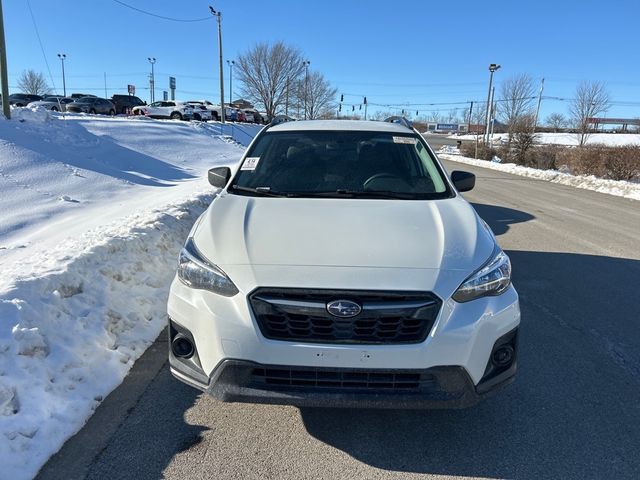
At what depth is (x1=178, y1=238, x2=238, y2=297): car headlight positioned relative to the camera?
2.61 m

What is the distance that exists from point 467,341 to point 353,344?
22.4 inches

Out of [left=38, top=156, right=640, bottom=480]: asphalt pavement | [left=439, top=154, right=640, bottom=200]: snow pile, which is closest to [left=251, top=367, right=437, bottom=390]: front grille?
[left=38, top=156, right=640, bottom=480]: asphalt pavement

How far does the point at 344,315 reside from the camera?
8.05ft

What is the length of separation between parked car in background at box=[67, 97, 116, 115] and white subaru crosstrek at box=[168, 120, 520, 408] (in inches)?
1560

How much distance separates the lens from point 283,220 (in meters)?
3.14

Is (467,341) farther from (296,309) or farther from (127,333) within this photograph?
(127,333)

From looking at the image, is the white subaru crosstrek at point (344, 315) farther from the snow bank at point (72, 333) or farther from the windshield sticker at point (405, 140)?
the windshield sticker at point (405, 140)

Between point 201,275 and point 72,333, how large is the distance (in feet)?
4.66

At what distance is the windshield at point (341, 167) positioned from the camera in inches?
150

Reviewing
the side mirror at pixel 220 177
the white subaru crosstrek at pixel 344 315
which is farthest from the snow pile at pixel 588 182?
the white subaru crosstrek at pixel 344 315

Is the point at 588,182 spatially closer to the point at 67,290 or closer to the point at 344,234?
the point at 344,234

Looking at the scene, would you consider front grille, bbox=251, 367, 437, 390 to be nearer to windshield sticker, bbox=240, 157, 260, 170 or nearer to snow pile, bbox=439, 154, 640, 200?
windshield sticker, bbox=240, 157, 260, 170

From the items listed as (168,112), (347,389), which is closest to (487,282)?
(347,389)

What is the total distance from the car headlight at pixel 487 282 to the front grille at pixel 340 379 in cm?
46
